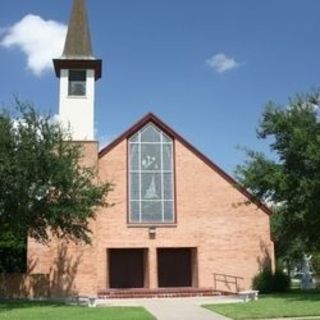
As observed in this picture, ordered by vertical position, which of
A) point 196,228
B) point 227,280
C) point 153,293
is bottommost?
point 153,293

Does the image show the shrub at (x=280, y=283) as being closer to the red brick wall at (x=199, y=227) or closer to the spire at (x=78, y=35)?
the red brick wall at (x=199, y=227)

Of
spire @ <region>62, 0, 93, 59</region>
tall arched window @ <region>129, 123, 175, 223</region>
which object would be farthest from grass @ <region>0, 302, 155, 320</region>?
spire @ <region>62, 0, 93, 59</region>

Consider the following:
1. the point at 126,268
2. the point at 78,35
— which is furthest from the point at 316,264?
the point at 78,35

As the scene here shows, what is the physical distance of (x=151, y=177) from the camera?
117 ft

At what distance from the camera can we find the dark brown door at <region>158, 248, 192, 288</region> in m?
37.0

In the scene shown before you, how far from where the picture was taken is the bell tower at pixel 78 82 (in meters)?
35.1

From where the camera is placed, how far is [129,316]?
62.6ft

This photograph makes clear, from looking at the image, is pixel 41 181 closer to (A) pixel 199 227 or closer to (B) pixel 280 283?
(A) pixel 199 227

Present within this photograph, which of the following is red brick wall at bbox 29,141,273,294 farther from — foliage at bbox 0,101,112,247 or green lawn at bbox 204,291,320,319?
green lawn at bbox 204,291,320,319

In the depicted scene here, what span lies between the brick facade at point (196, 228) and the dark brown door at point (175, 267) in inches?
54.3

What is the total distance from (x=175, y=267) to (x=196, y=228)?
3.39 metres

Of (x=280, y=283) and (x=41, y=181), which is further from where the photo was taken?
(x=280, y=283)

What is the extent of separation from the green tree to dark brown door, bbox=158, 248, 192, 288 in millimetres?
9649

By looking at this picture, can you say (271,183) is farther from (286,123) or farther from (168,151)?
(168,151)
